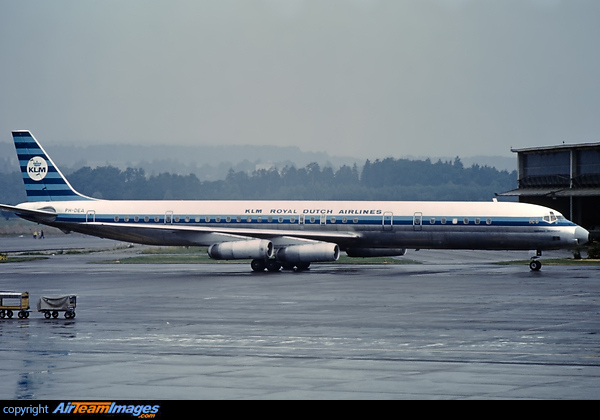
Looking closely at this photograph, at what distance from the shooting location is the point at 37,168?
5838 cm

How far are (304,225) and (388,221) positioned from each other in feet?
15.9

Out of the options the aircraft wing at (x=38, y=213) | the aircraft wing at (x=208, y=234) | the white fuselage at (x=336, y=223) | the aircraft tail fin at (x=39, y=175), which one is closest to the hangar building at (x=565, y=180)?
the white fuselage at (x=336, y=223)

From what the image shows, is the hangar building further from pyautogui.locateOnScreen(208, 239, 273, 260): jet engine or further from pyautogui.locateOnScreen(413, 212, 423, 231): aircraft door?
pyautogui.locateOnScreen(208, 239, 273, 260): jet engine

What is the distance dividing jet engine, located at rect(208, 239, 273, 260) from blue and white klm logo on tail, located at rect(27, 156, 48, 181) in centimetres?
1386

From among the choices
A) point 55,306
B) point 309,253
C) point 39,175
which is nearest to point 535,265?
point 309,253

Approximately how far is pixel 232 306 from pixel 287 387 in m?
15.3

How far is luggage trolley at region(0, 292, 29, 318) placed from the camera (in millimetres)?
27312

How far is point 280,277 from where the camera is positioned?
153ft

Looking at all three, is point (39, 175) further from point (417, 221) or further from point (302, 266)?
point (417, 221)

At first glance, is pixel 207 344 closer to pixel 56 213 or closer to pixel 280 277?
pixel 280 277
